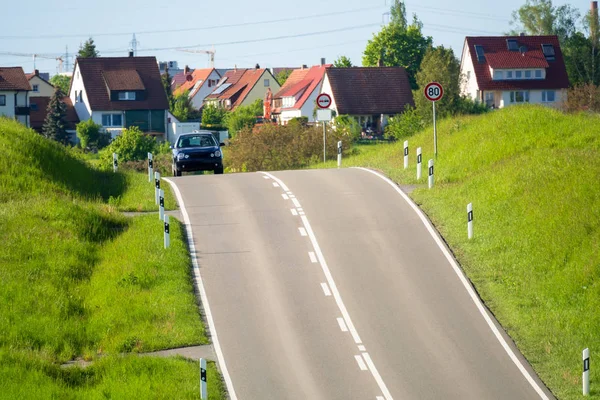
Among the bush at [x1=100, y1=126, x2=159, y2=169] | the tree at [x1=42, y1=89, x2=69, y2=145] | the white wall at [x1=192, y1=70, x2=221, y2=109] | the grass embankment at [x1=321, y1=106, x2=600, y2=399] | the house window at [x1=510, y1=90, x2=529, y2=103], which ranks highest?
the white wall at [x1=192, y1=70, x2=221, y2=109]

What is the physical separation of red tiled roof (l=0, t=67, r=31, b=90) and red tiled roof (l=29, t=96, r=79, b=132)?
23.1 ft

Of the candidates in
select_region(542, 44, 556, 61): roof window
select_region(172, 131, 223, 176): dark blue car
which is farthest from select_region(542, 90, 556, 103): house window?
select_region(172, 131, 223, 176): dark blue car

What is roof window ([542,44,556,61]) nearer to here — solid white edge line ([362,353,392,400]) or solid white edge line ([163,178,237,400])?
solid white edge line ([163,178,237,400])

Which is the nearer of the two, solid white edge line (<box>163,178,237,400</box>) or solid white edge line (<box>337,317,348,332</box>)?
solid white edge line (<box>163,178,237,400</box>)

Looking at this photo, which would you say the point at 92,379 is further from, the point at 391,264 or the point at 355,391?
the point at 391,264

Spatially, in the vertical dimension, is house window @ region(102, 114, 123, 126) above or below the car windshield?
above

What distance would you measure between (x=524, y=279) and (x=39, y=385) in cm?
1035

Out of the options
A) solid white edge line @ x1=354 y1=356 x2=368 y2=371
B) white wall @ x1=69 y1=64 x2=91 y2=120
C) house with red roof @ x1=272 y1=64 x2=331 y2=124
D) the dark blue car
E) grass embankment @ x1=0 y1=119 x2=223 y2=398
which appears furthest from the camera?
house with red roof @ x1=272 y1=64 x2=331 y2=124

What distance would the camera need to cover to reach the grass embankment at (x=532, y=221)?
19.2 m

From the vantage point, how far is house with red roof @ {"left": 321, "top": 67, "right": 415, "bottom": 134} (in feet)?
309

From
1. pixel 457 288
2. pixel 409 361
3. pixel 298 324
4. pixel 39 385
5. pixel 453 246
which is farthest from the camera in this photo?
pixel 453 246

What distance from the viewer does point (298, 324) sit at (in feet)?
64.8

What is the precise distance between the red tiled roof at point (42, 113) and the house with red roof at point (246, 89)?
23678mm

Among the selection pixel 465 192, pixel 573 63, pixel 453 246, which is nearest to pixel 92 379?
pixel 453 246
